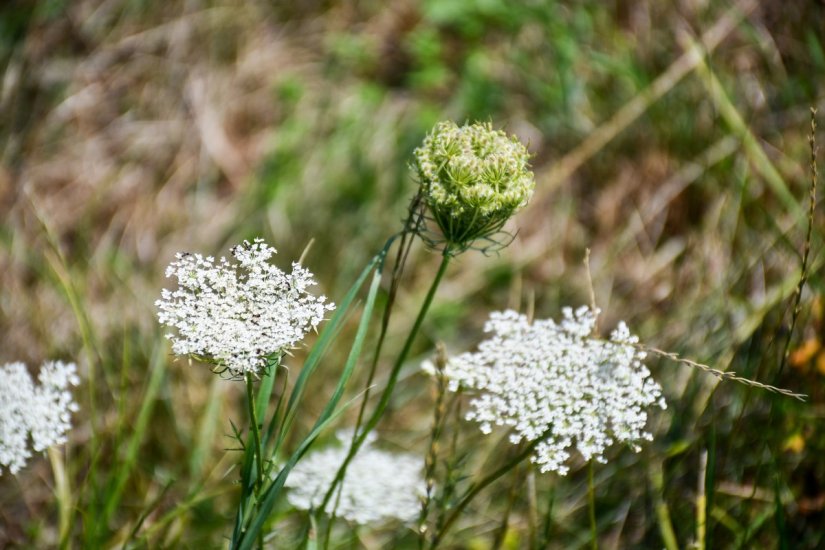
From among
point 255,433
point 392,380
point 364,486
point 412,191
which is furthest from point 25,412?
point 412,191

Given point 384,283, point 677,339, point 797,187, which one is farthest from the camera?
Answer: point 384,283

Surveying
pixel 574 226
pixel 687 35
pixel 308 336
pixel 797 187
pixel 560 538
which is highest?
pixel 687 35

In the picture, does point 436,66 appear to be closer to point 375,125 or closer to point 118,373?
point 375,125

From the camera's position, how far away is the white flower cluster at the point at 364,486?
66.6 inches

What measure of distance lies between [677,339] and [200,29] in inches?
109

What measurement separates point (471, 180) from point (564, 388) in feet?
1.21

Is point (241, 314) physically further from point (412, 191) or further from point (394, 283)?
point (412, 191)

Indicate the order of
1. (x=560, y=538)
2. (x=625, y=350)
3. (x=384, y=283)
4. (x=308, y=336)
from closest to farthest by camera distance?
1. (x=625, y=350)
2. (x=560, y=538)
3. (x=308, y=336)
4. (x=384, y=283)

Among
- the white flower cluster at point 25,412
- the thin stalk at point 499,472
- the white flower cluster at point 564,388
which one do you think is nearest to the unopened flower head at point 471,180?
the white flower cluster at point 564,388

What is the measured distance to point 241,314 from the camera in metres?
1.06

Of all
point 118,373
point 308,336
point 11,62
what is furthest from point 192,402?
point 11,62

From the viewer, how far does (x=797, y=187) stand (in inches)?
98.3

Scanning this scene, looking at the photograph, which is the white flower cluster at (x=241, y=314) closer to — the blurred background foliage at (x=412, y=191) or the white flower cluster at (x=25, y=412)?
the white flower cluster at (x=25, y=412)

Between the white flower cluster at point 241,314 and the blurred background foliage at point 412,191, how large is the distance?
89cm
